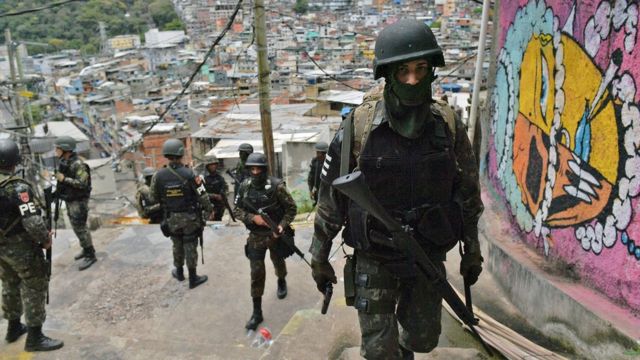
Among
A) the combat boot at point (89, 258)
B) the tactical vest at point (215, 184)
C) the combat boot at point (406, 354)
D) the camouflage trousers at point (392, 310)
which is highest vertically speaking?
the camouflage trousers at point (392, 310)

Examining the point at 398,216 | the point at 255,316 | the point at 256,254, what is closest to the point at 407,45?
the point at 398,216

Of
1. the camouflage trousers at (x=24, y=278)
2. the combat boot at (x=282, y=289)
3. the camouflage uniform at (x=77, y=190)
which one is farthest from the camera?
the camouflage uniform at (x=77, y=190)

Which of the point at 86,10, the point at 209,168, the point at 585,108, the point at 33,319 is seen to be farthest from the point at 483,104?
the point at 86,10

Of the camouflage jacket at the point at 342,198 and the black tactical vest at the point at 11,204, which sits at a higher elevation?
the camouflage jacket at the point at 342,198

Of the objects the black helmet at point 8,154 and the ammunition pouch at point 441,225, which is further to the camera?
the black helmet at point 8,154

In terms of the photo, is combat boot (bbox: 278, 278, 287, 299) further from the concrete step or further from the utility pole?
the utility pole

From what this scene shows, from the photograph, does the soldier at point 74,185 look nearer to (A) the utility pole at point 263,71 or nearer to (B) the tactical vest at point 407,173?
(A) the utility pole at point 263,71

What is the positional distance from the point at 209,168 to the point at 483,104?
15.5 ft

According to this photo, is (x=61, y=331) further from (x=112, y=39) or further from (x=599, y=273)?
(x=112, y=39)

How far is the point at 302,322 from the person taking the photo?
425 cm

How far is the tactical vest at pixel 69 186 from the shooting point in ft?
21.6

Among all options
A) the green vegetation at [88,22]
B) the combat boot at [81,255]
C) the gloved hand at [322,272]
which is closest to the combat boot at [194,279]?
the combat boot at [81,255]

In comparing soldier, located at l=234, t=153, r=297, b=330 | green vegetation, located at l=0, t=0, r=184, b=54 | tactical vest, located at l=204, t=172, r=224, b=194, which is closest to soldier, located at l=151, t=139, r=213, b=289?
soldier, located at l=234, t=153, r=297, b=330

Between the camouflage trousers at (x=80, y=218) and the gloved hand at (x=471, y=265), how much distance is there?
5.69 m
